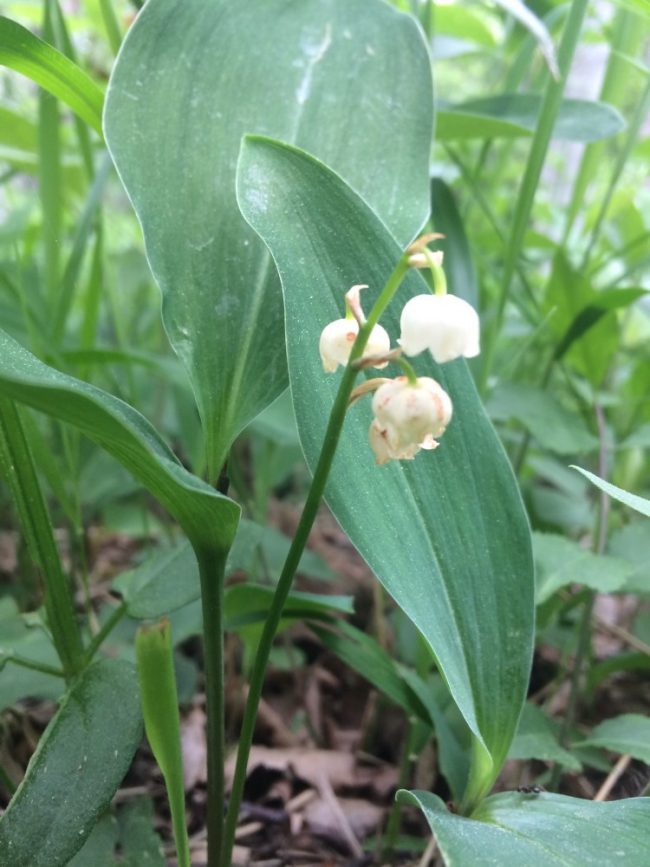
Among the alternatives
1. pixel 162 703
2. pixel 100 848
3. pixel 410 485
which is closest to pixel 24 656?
pixel 100 848

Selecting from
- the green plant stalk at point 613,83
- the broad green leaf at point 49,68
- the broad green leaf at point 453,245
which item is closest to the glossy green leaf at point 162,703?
the broad green leaf at point 49,68

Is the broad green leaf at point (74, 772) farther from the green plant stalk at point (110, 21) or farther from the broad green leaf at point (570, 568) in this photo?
the green plant stalk at point (110, 21)

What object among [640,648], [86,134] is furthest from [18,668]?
[640,648]

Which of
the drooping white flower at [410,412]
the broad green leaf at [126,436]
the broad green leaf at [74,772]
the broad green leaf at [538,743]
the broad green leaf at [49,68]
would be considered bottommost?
the broad green leaf at [538,743]

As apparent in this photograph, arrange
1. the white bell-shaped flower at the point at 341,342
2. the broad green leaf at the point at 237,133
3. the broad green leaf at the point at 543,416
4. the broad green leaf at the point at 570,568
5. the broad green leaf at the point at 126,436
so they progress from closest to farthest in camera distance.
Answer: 1. the broad green leaf at the point at 126,436
2. the white bell-shaped flower at the point at 341,342
3. the broad green leaf at the point at 237,133
4. the broad green leaf at the point at 570,568
5. the broad green leaf at the point at 543,416

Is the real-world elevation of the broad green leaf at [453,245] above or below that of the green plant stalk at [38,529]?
above

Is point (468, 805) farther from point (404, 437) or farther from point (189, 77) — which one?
point (189, 77)
